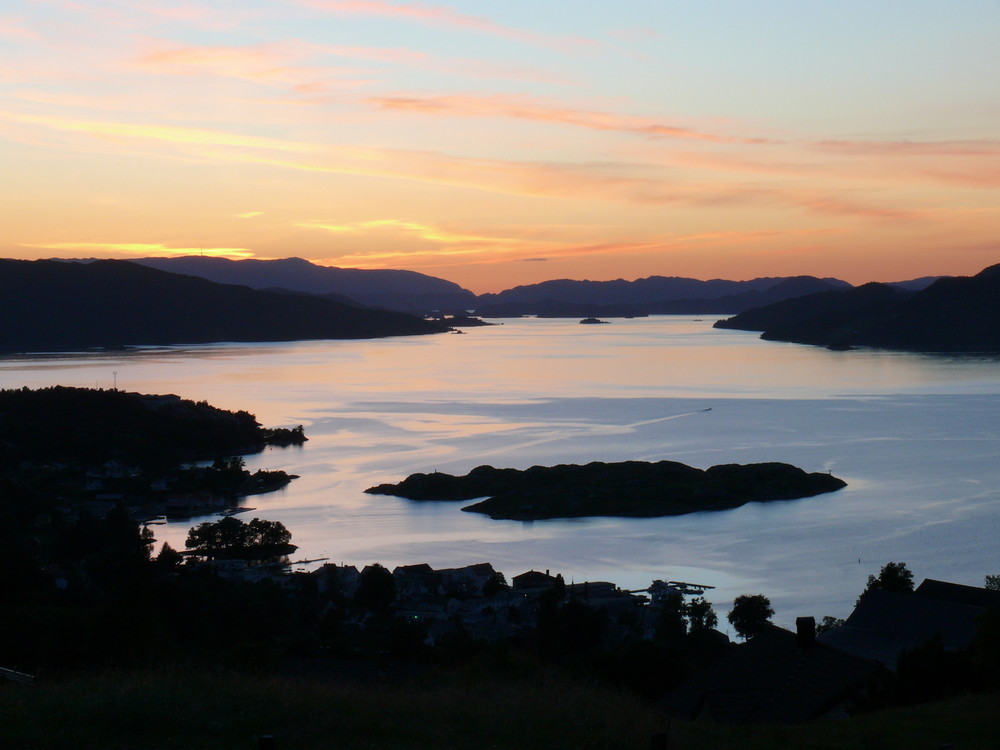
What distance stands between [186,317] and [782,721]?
110 m

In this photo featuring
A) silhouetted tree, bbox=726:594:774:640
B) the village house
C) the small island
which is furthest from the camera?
the small island

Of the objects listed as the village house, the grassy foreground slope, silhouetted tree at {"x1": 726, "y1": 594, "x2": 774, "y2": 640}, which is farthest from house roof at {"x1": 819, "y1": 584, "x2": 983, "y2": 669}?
the grassy foreground slope

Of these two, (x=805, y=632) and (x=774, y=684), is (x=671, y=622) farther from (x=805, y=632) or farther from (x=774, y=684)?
(x=774, y=684)

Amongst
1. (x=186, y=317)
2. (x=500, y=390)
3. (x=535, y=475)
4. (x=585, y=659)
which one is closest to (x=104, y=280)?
(x=186, y=317)

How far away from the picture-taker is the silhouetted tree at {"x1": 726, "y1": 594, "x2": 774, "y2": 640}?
1375cm

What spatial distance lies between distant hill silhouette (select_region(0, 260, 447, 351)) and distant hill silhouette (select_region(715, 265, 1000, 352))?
48.5 meters

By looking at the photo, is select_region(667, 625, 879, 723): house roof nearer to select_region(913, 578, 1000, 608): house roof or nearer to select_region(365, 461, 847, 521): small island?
select_region(913, 578, 1000, 608): house roof

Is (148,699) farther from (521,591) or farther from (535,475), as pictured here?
(535,475)

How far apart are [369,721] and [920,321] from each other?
9592 cm

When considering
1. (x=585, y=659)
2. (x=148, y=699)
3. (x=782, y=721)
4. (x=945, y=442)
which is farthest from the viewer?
(x=945, y=442)

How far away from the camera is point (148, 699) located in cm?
416

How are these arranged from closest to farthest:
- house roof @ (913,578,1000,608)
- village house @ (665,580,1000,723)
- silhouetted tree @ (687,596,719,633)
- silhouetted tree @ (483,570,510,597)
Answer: village house @ (665,580,1000,723)
house roof @ (913,578,1000,608)
silhouetted tree @ (687,596,719,633)
silhouetted tree @ (483,570,510,597)

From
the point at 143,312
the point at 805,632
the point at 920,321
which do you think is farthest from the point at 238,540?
the point at 143,312

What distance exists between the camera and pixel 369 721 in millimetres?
4137
